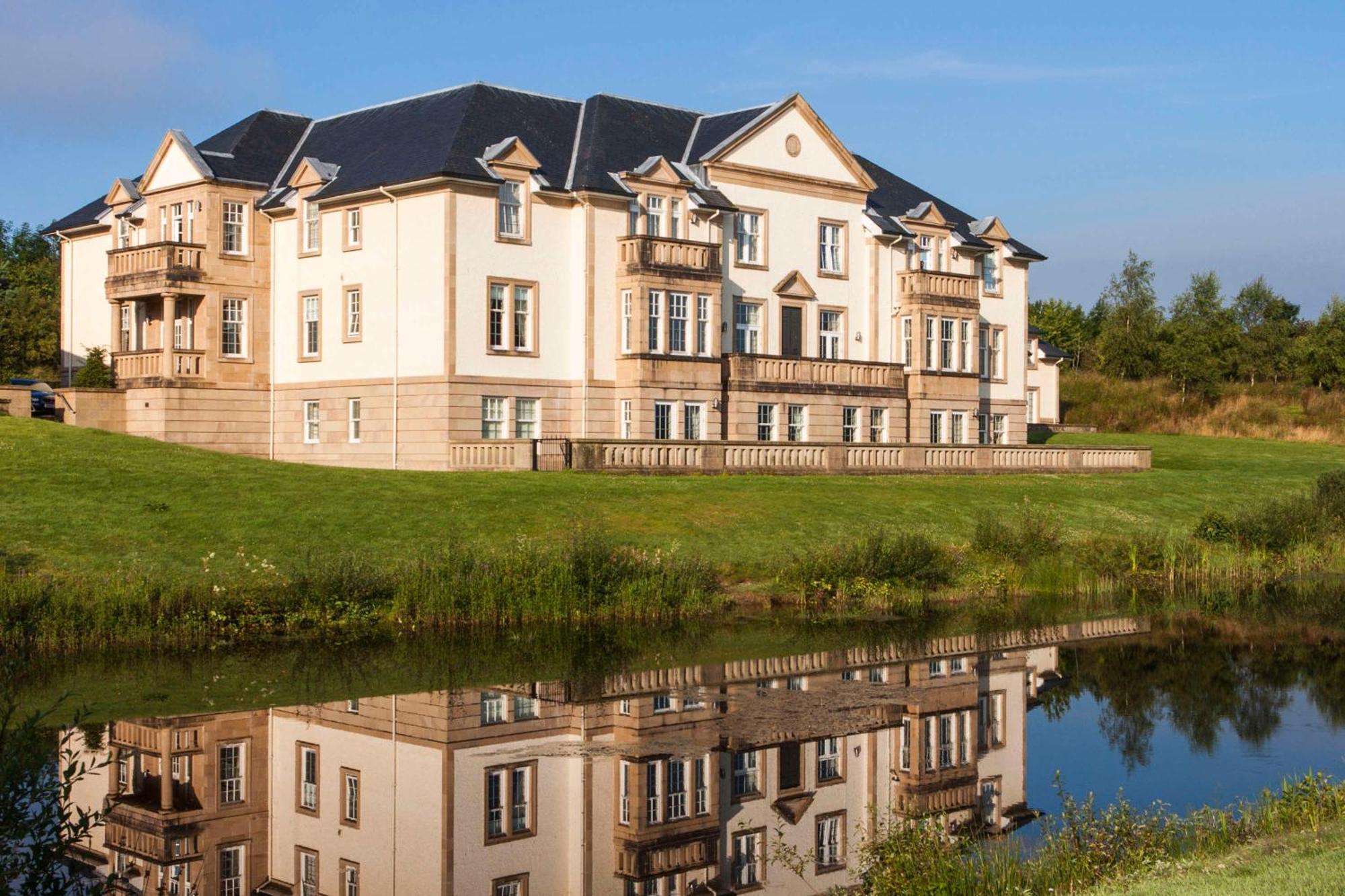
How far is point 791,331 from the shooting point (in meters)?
55.2

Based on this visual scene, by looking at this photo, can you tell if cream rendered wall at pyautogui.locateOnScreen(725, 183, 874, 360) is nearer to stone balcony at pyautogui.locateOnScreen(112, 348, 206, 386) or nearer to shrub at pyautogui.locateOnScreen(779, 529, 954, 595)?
stone balcony at pyautogui.locateOnScreen(112, 348, 206, 386)

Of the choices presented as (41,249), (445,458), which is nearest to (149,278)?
(445,458)

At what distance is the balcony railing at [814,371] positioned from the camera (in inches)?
2047

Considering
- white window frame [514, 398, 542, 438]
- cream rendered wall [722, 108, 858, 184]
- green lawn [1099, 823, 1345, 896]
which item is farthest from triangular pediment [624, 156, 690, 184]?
green lawn [1099, 823, 1345, 896]

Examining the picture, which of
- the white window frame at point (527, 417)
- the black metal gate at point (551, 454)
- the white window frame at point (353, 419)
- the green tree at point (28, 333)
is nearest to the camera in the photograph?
the black metal gate at point (551, 454)

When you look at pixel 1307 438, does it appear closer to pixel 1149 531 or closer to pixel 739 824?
pixel 1149 531

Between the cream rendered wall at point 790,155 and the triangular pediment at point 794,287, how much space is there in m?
3.62

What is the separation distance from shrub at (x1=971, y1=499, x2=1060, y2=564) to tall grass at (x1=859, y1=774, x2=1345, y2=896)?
1742 cm

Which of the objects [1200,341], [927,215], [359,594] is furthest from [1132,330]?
[359,594]

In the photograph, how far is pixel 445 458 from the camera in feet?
150

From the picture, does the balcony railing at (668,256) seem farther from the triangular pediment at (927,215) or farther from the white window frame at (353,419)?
the triangular pediment at (927,215)

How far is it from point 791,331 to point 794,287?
1539 mm

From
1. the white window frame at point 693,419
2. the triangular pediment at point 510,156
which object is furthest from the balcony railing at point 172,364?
the white window frame at point 693,419

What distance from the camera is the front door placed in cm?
5478
